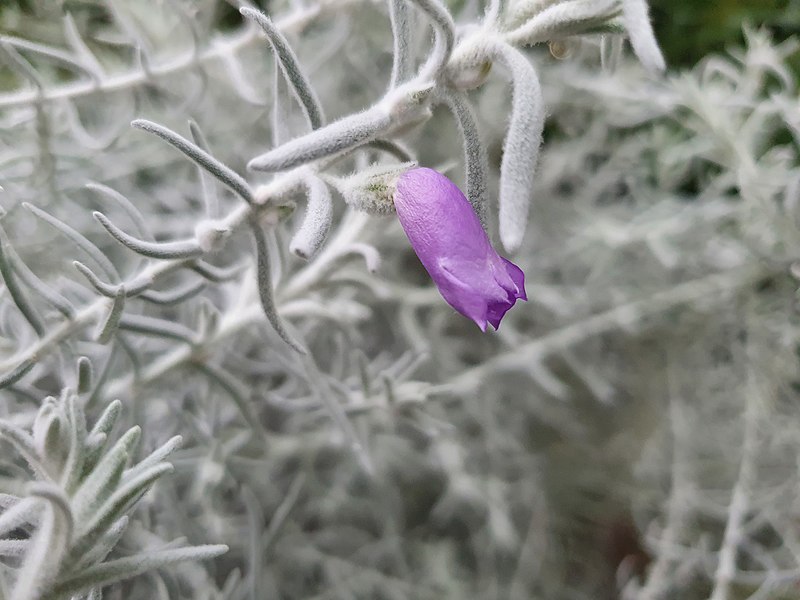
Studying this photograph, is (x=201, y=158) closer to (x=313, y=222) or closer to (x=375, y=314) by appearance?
(x=313, y=222)

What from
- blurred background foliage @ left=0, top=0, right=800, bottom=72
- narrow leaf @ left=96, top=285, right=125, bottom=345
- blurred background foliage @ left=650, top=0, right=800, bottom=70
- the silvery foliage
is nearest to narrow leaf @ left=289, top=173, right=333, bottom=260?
the silvery foliage

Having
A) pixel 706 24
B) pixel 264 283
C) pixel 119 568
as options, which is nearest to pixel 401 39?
pixel 264 283

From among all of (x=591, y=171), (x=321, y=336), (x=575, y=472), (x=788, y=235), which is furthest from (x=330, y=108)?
(x=575, y=472)

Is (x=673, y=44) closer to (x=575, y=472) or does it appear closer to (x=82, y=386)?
(x=575, y=472)

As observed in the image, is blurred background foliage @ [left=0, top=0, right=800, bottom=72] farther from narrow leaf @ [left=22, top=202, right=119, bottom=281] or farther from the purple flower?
the purple flower

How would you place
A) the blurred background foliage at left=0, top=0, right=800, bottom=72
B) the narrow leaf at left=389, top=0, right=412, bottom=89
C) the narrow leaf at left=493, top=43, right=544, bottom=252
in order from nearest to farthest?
the narrow leaf at left=493, top=43, right=544, bottom=252 → the narrow leaf at left=389, top=0, right=412, bottom=89 → the blurred background foliage at left=0, top=0, right=800, bottom=72

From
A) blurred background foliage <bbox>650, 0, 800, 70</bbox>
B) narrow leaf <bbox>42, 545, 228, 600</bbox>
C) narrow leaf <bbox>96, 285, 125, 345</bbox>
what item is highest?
narrow leaf <bbox>96, 285, 125, 345</bbox>
